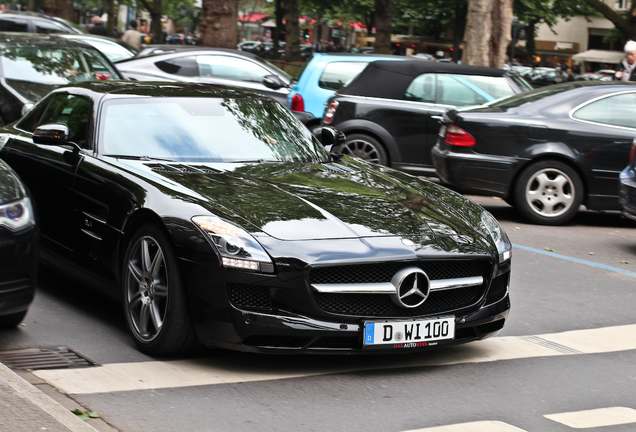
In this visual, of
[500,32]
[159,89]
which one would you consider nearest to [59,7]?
[500,32]

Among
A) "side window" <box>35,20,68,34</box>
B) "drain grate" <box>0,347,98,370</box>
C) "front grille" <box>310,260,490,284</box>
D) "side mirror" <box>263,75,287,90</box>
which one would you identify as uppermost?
"side window" <box>35,20,68,34</box>

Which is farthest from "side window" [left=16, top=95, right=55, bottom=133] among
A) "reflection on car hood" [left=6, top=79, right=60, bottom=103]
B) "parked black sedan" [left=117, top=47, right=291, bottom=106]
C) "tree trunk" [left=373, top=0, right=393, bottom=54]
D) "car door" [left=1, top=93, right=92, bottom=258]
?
"tree trunk" [left=373, top=0, right=393, bottom=54]

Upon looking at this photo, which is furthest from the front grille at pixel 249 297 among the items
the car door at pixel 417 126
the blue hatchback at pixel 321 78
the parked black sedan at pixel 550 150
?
the blue hatchback at pixel 321 78

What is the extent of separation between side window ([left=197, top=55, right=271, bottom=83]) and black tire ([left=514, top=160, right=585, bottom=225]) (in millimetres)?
6915

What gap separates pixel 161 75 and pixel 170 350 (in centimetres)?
1182

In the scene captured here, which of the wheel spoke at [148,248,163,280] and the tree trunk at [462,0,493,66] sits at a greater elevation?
the tree trunk at [462,0,493,66]

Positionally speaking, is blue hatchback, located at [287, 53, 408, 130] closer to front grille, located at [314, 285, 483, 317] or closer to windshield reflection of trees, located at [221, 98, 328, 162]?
windshield reflection of trees, located at [221, 98, 328, 162]

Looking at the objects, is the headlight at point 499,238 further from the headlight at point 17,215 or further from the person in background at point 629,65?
the person in background at point 629,65

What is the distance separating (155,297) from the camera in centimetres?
492

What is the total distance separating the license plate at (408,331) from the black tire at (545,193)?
5.65 m

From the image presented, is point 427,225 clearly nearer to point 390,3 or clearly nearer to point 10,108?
point 10,108

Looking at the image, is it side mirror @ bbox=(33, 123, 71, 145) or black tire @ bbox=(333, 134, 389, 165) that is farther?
black tire @ bbox=(333, 134, 389, 165)

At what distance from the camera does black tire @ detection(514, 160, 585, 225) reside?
10141 millimetres

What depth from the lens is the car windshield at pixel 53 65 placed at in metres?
11.8
